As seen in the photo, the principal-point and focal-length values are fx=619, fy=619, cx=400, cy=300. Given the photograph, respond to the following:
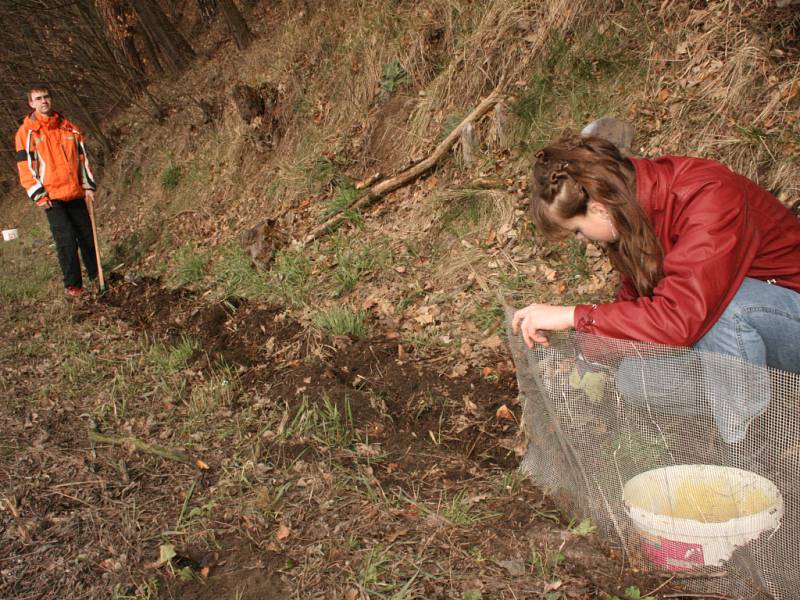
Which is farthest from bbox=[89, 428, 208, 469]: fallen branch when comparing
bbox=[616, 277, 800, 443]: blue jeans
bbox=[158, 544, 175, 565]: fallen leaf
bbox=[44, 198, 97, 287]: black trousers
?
bbox=[44, 198, 97, 287]: black trousers

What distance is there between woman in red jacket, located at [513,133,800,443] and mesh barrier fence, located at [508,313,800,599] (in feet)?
0.10

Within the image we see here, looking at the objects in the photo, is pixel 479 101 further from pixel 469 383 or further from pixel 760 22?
pixel 469 383

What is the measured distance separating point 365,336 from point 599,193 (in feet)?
8.08

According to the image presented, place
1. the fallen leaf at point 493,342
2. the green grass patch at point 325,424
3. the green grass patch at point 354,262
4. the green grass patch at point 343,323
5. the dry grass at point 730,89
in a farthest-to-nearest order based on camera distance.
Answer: the green grass patch at point 354,262 → the green grass patch at point 343,323 → the fallen leaf at point 493,342 → the dry grass at point 730,89 → the green grass patch at point 325,424

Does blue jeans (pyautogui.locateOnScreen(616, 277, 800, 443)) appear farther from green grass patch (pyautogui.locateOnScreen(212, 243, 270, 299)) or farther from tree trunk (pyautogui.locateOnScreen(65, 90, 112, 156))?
tree trunk (pyautogui.locateOnScreen(65, 90, 112, 156))

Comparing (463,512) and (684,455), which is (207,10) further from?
(684,455)

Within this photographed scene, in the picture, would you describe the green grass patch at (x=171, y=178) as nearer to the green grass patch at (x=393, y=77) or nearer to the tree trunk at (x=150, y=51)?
the tree trunk at (x=150, y=51)

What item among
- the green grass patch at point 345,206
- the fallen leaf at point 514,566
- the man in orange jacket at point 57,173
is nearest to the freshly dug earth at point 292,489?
the fallen leaf at point 514,566

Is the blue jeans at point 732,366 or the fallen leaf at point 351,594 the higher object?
the blue jeans at point 732,366

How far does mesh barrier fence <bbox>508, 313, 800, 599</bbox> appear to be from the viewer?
73.2 inches

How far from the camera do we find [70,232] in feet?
23.6

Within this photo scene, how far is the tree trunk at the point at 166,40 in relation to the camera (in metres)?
12.4

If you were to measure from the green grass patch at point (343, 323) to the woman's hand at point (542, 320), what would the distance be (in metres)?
2.14

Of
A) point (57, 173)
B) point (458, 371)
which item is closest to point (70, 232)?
point (57, 173)
